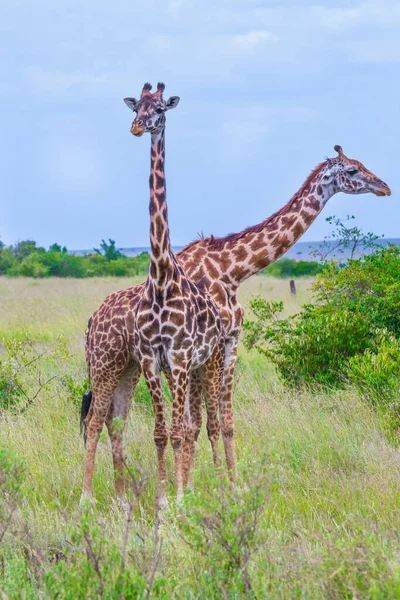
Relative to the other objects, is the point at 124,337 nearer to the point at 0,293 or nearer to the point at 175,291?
the point at 175,291

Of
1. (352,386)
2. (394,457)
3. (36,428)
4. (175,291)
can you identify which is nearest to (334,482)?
(394,457)

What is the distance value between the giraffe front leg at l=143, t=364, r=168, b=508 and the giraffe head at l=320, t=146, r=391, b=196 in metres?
2.40

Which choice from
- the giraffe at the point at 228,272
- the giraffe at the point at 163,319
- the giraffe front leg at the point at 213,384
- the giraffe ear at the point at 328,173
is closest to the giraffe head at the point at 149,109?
the giraffe at the point at 163,319

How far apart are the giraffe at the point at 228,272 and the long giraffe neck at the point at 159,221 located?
18.9 inches

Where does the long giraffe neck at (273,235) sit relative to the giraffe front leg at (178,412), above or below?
above

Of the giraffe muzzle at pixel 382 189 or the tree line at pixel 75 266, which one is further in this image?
the tree line at pixel 75 266

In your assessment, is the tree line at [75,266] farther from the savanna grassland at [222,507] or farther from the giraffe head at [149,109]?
the giraffe head at [149,109]

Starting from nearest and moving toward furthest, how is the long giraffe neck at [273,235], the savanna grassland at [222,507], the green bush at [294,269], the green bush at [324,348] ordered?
the savanna grassland at [222,507], the long giraffe neck at [273,235], the green bush at [324,348], the green bush at [294,269]

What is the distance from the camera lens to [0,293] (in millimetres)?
25250

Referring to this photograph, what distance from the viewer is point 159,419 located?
575 centimetres

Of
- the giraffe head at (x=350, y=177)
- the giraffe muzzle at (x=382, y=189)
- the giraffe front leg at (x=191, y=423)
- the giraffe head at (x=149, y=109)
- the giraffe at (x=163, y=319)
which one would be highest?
the giraffe head at (x=149, y=109)


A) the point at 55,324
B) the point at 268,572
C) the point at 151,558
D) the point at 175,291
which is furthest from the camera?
the point at 55,324

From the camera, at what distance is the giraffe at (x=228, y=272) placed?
6191 mm

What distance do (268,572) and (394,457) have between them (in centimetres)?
227
